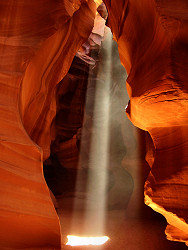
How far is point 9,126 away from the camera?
3.11 metres

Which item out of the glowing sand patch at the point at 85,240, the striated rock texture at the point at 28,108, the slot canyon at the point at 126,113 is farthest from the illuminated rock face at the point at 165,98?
the glowing sand patch at the point at 85,240

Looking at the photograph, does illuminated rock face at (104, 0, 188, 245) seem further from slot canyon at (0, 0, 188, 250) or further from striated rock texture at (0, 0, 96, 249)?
striated rock texture at (0, 0, 96, 249)

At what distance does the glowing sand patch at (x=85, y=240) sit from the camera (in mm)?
5301

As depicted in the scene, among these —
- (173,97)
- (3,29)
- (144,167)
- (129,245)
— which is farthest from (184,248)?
(3,29)

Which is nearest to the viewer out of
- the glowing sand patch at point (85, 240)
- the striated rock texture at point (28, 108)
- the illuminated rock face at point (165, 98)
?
the striated rock texture at point (28, 108)

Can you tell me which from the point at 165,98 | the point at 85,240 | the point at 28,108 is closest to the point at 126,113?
the point at 165,98

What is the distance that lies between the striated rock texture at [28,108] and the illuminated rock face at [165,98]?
178cm

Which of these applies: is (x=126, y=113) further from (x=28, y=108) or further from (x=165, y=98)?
(x=28, y=108)

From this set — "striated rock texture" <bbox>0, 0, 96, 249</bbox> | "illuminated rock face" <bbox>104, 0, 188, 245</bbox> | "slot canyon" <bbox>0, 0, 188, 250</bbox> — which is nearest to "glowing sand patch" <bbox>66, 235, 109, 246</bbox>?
"slot canyon" <bbox>0, 0, 188, 250</bbox>

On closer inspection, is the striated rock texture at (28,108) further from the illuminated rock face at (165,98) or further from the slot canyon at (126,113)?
the illuminated rock face at (165,98)

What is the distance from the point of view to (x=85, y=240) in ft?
18.7

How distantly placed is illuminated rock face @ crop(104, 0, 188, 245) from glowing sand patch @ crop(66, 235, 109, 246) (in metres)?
2.07

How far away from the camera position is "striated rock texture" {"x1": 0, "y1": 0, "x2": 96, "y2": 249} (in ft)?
8.85

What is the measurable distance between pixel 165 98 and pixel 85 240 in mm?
4367
